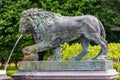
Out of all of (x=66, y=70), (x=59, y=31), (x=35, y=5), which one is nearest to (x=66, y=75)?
(x=66, y=70)

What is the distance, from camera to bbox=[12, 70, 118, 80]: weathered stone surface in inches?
344

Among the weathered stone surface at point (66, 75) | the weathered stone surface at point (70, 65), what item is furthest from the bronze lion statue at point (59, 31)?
the weathered stone surface at point (66, 75)

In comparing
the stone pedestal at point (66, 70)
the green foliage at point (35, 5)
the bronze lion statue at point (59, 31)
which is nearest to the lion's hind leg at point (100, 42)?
the bronze lion statue at point (59, 31)

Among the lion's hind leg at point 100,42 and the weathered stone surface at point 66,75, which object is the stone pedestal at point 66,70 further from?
the lion's hind leg at point 100,42

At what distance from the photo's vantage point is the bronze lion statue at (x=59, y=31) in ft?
30.6

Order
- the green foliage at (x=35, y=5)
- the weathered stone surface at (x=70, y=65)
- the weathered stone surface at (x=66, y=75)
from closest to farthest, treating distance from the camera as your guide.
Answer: the weathered stone surface at (x=66, y=75)
the weathered stone surface at (x=70, y=65)
the green foliage at (x=35, y=5)

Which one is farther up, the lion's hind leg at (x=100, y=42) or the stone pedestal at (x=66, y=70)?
the lion's hind leg at (x=100, y=42)

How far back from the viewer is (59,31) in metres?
9.38

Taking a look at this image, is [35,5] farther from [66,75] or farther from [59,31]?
[66,75]

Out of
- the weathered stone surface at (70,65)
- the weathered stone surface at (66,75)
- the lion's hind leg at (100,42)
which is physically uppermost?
the lion's hind leg at (100,42)

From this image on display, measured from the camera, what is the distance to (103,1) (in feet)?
81.0

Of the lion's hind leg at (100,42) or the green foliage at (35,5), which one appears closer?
the lion's hind leg at (100,42)

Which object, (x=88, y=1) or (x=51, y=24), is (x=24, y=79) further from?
(x=88, y=1)

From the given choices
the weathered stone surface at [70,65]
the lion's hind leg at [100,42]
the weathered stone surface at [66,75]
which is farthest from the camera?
the lion's hind leg at [100,42]
